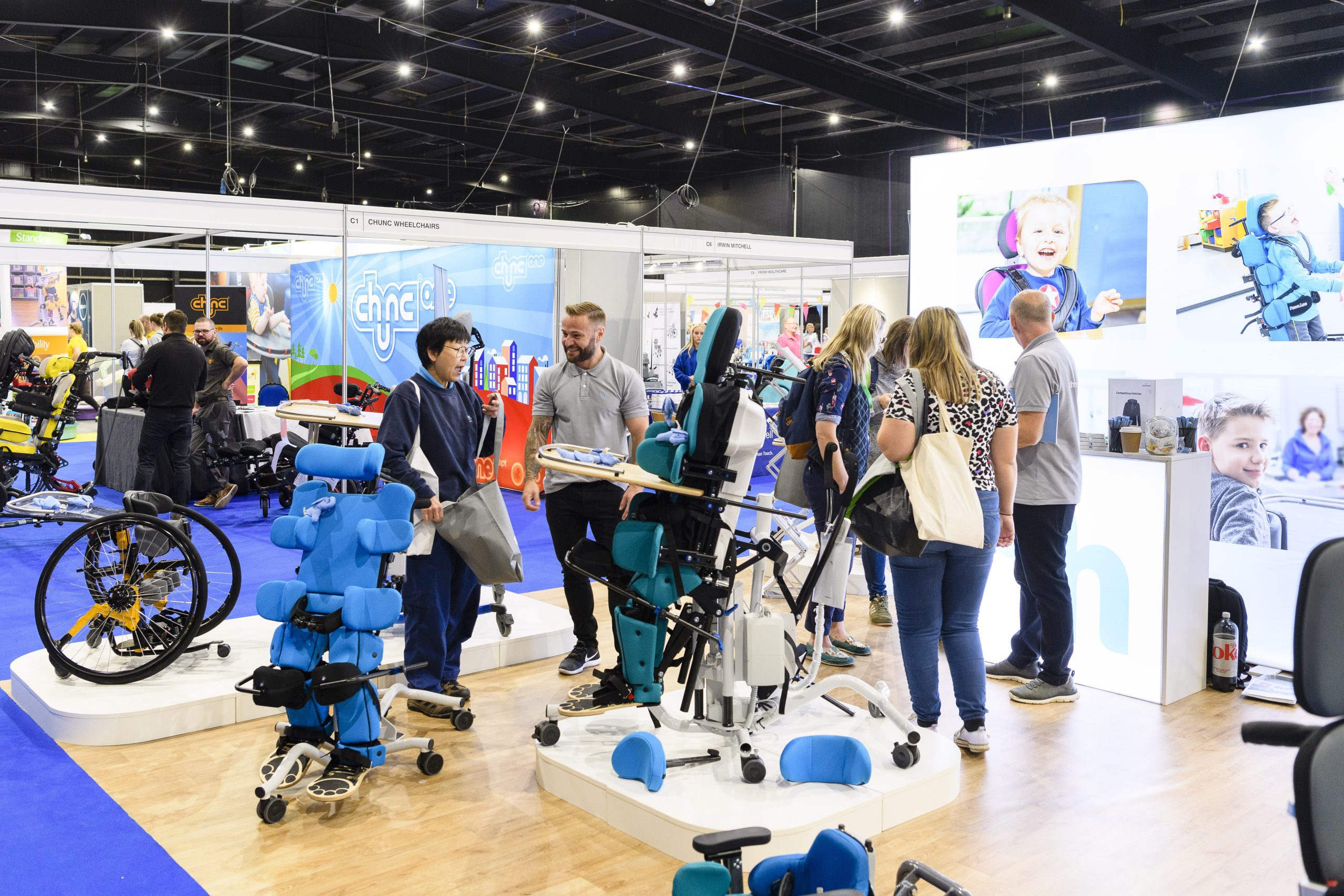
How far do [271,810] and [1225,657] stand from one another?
3.88 m

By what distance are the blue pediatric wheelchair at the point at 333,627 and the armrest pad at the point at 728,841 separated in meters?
1.74

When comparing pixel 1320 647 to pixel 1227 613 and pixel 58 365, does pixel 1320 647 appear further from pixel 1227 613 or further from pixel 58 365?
pixel 58 365

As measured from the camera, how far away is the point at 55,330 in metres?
16.3

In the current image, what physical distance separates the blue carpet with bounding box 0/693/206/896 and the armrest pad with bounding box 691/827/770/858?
5.43 ft

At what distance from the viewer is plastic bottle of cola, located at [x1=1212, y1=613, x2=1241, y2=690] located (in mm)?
4582

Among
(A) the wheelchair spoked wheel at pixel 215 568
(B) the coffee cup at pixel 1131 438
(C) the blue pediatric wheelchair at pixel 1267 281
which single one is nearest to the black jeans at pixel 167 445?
(A) the wheelchair spoked wheel at pixel 215 568

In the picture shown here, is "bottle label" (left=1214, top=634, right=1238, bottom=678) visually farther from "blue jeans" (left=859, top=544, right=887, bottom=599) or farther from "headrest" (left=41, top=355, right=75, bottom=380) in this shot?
"headrest" (left=41, top=355, right=75, bottom=380)

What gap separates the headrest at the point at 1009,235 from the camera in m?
5.84

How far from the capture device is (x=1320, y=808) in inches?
63.9

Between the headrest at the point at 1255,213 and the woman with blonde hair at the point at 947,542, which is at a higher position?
the headrest at the point at 1255,213

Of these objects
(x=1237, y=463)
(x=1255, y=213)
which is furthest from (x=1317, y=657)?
(x=1255, y=213)

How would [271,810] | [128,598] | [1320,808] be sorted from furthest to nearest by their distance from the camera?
[128,598] < [271,810] < [1320,808]

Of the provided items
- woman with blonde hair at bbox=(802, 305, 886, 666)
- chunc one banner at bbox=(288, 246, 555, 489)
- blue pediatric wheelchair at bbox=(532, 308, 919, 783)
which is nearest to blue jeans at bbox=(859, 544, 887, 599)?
woman with blonde hair at bbox=(802, 305, 886, 666)

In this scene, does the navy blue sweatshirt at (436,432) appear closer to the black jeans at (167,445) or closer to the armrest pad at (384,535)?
the armrest pad at (384,535)
